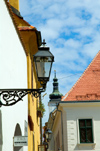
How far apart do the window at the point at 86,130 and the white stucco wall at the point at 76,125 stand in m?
0.26

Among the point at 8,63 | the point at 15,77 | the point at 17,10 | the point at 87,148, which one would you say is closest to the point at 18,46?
the point at 15,77

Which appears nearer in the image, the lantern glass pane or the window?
the lantern glass pane

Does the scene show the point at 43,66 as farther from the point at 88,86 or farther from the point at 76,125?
the point at 88,86

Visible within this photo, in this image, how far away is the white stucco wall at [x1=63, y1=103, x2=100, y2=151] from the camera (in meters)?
24.1

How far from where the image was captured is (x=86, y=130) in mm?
24578

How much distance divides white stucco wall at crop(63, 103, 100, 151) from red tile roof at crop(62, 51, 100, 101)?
29.7 inches

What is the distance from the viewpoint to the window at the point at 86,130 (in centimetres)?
2436

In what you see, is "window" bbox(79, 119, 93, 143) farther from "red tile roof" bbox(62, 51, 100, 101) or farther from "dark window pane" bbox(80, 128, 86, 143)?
"red tile roof" bbox(62, 51, 100, 101)

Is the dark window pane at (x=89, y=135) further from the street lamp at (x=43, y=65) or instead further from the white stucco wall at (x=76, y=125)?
the street lamp at (x=43, y=65)

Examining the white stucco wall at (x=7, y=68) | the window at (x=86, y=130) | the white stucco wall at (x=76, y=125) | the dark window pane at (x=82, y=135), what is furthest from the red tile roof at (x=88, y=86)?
Answer: the white stucco wall at (x=7, y=68)

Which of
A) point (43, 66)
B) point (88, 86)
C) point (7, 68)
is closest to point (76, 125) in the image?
point (88, 86)

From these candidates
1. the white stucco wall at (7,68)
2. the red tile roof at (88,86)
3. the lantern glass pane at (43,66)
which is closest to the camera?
the lantern glass pane at (43,66)

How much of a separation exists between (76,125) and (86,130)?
0.81 m

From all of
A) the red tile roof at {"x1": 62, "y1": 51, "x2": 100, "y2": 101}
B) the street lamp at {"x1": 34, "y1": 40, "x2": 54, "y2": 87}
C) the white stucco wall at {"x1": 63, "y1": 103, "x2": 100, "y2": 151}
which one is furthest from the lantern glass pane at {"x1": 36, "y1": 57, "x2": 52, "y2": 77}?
the red tile roof at {"x1": 62, "y1": 51, "x2": 100, "y2": 101}
